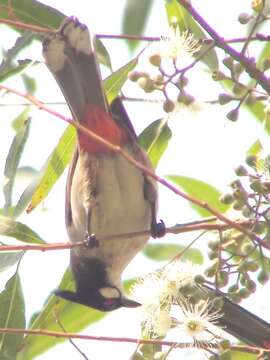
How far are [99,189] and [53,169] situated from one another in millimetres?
469

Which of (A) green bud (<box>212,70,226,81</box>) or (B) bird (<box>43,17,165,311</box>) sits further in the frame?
(B) bird (<box>43,17,165,311</box>)

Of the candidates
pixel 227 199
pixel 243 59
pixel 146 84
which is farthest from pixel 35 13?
pixel 227 199

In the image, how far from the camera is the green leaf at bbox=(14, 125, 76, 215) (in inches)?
117

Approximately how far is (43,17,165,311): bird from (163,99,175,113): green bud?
0.83 m

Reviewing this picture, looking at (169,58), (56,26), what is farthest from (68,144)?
(169,58)

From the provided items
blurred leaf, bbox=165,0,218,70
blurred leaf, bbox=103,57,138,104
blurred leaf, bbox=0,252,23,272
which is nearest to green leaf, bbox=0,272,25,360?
blurred leaf, bbox=0,252,23,272

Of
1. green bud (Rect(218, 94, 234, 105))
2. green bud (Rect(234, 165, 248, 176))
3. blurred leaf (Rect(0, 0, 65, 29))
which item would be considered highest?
blurred leaf (Rect(0, 0, 65, 29))

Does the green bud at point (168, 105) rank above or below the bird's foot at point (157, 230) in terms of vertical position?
below

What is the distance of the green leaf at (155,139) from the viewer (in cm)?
314

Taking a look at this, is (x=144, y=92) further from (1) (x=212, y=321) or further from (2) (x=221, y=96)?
(1) (x=212, y=321)

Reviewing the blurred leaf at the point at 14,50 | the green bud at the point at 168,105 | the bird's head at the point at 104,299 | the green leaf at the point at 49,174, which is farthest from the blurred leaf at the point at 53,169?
the green bud at the point at 168,105

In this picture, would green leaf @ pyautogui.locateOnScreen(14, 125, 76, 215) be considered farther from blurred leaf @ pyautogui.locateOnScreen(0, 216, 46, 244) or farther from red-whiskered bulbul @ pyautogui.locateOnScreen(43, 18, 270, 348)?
red-whiskered bulbul @ pyautogui.locateOnScreen(43, 18, 270, 348)

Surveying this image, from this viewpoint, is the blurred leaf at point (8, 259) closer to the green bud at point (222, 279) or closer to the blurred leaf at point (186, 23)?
the green bud at point (222, 279)

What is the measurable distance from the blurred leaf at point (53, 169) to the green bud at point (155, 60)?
792 mm
